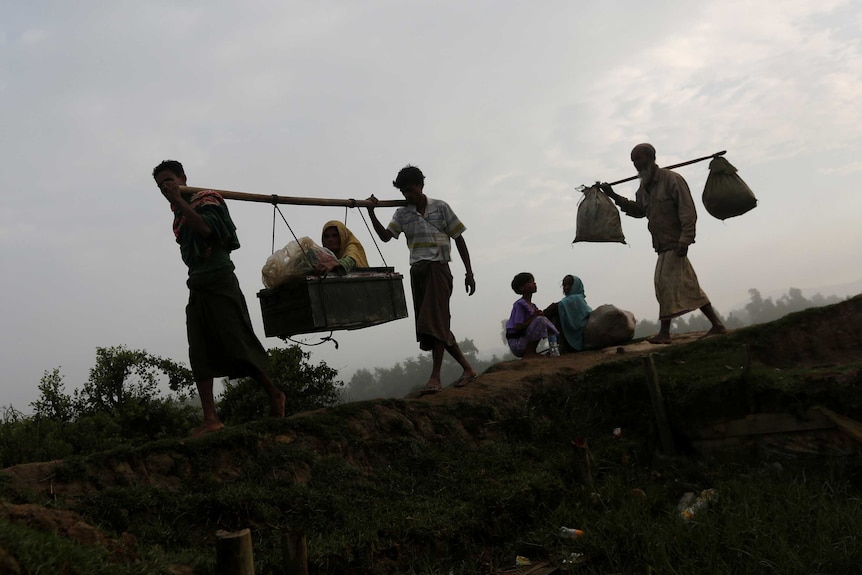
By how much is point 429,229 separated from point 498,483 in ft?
8.18

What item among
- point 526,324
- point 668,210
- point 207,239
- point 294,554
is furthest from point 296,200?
point 668,210

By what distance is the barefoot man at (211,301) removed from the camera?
15.2 feet

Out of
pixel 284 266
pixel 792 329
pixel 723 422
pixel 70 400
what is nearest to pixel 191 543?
pixel 284 266

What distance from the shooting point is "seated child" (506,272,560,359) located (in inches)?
326

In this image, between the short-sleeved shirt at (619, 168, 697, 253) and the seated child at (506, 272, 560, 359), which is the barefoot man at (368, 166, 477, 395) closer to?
the seated child at (506, 272, 560, 359)

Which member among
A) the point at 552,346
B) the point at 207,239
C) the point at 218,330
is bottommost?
the point at 552,346

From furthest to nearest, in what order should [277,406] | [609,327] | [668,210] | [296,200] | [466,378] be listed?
[609,327]
[668,210]
[466,378]
[296,200]
[277,406]

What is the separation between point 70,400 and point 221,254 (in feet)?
14.8

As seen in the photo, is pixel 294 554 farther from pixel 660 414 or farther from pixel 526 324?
pixel 526 324

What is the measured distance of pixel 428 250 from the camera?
6.11m

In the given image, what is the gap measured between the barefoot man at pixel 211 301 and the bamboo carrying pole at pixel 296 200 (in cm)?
11

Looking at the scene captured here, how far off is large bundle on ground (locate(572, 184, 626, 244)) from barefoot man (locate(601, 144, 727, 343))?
335 mm

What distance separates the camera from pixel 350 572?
11.4 ft

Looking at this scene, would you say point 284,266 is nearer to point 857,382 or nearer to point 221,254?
point 221,254
